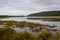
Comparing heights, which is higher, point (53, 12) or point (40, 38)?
point (40, 38)

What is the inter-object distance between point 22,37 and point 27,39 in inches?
18.6

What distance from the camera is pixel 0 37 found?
42.7 feet

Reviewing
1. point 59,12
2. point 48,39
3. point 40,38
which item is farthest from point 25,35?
point 59,12

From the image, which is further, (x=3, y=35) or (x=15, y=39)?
(x=3, y=35)

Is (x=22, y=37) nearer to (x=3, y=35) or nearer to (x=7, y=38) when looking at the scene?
(x=7, y=38)

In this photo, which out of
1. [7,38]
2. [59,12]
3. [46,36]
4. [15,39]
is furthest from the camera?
[59,12]

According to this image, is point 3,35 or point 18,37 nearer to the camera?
point 18,37

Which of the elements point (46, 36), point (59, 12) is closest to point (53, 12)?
point (59, 12)

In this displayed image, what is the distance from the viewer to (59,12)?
181625mm

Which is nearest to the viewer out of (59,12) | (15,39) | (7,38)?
(15,39)

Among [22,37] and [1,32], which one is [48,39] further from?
[1,32]

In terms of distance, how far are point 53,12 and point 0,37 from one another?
177231 millimetres

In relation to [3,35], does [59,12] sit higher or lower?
lower

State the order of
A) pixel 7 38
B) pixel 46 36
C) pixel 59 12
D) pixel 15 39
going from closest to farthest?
pixel 15 39
pixel 7 38
pixel 46 36
pixel 59 12
